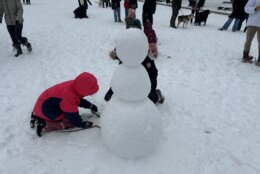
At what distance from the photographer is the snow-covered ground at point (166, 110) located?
264 centimetres

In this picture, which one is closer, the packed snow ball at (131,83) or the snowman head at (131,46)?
the snowman head at (131,46)

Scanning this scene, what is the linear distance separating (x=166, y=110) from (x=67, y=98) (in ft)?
5.58

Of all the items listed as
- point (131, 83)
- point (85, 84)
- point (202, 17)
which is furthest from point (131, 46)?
point (202, 17)

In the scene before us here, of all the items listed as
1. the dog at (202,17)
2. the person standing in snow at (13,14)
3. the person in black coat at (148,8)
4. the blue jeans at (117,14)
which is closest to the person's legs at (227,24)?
the dog at (202,17)

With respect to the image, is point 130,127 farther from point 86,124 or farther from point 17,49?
point 17,49

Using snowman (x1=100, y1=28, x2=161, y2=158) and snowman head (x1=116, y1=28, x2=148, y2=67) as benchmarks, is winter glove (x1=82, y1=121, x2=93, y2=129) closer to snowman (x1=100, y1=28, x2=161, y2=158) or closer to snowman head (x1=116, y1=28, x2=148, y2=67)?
snowman (x1=100, y1=28, x2=161, y2=158)

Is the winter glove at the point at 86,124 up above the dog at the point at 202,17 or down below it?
below

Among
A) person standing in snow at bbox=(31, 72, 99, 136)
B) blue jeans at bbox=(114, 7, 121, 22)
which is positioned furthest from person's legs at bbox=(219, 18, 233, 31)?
→ person standing in snow at bbox=(31, 72, 99, 136)

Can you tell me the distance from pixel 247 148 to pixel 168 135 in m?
1.02

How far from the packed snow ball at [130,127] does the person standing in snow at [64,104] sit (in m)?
0.38

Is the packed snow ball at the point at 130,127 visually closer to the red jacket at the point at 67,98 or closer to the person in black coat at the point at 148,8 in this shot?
the red jacket at the point at 67,98

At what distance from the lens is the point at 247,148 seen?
2955 millimetres

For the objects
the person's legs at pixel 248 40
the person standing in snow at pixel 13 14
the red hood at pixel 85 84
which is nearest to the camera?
the red hood at pixel 85 84

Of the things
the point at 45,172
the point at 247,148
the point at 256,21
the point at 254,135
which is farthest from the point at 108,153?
the point at 256,21
